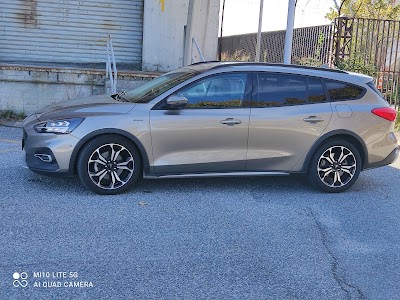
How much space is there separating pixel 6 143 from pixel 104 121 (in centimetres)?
381

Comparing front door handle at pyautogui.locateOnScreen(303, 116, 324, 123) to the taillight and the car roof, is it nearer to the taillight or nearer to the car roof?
the car roof

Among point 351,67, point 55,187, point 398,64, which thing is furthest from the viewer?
point 398,64

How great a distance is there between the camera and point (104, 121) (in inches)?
234

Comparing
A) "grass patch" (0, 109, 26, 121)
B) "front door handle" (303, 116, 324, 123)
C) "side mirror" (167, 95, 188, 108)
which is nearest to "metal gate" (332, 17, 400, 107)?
"front door handle" (303, 116, 324, 123)

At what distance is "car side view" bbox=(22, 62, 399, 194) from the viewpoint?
5.99 m

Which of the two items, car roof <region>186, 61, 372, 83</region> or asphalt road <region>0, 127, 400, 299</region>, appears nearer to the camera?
asphalt road <region>0, 127, 400, 299</region>

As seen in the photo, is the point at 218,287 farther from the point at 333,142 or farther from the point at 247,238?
the point at 333,142

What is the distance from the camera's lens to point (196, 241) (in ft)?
16.0

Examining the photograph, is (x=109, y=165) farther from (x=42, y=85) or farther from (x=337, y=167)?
(x=42, y=85)

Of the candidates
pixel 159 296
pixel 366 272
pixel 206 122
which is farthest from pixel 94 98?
pixel 366 272

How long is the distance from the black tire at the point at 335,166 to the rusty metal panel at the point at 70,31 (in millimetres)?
8238

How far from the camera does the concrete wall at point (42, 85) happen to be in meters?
11.2

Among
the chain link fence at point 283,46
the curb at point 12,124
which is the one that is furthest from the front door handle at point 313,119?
the chain link fence at point 283,46

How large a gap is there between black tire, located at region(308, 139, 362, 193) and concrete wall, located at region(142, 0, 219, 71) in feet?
24.4
